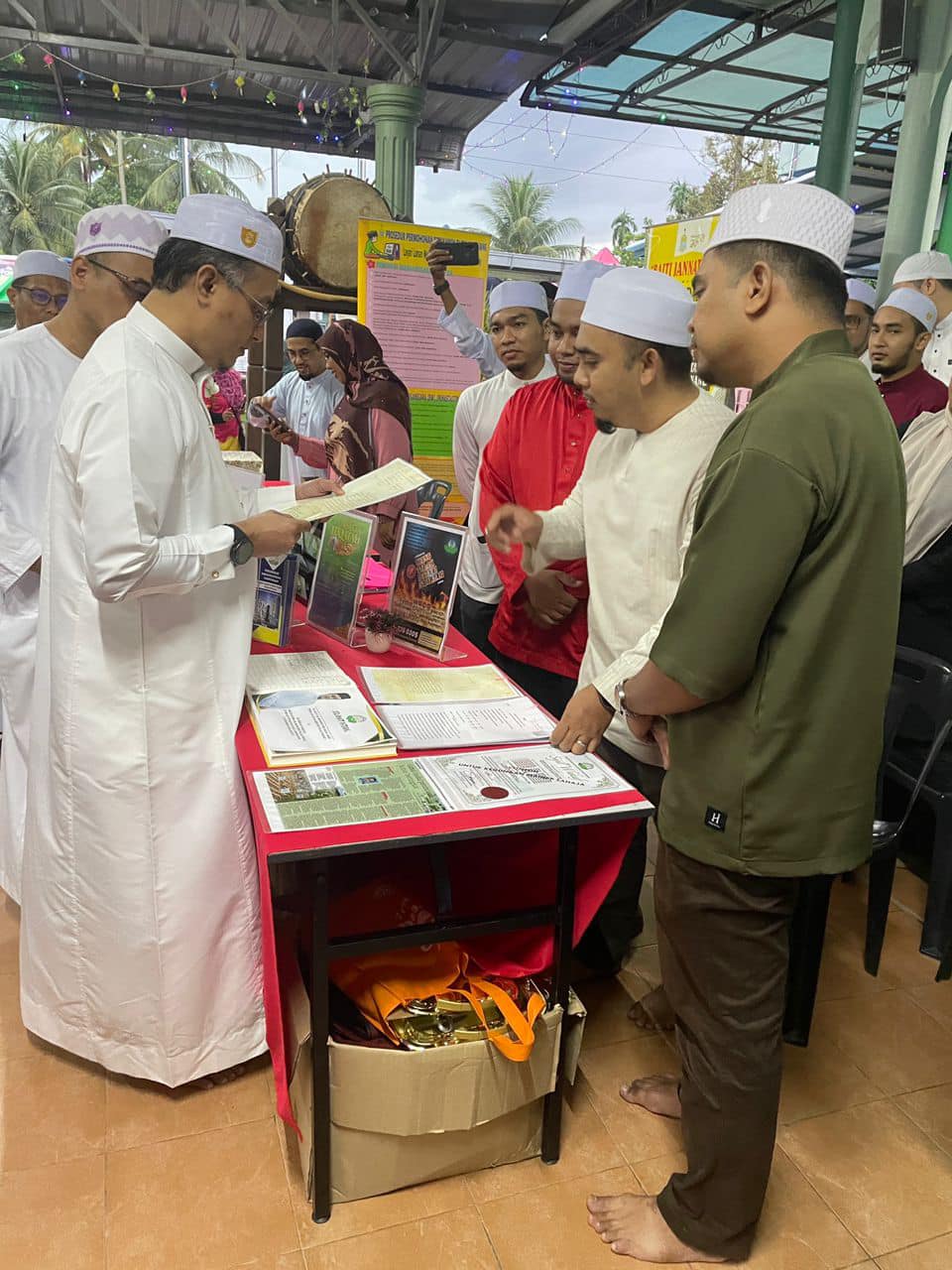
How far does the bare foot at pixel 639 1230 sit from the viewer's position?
162 centimetres

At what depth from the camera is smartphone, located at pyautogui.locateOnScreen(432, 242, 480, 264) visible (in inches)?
179

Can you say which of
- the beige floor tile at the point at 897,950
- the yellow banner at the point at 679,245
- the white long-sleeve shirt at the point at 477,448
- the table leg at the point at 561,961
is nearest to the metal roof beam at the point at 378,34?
the yellow banner at the point at 679,245

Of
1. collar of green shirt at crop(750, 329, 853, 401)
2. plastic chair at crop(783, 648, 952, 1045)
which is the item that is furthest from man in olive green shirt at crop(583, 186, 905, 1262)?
plastic chair at crop(783, 648, 952, 1045)

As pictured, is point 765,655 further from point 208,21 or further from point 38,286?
point 208,21

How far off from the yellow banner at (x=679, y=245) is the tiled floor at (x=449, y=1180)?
4618 millimetres

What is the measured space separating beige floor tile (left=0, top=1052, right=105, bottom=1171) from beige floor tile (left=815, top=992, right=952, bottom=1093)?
1.78 metres

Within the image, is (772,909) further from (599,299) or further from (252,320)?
(252,320)

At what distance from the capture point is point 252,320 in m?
1.83

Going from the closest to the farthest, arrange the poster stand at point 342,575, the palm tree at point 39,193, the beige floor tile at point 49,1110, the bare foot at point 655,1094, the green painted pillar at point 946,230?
the beige floor tile at point 49,1110 → the bare foot at point 655,1094 → the poster stand at point 342,575 → the green painted pillar at point 946,230 → the palm tree at point 39,193

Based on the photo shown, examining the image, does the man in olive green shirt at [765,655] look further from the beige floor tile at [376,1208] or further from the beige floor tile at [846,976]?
the beige floor tile at [846,976]

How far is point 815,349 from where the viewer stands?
4.13 ft

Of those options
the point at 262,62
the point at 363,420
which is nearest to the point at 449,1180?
the point at 363,420

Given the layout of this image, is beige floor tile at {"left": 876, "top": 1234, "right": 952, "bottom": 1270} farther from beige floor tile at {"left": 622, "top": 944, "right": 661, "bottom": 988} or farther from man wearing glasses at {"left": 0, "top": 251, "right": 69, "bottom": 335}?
man wearing glasses at {"left": 0, "top": 251, "right": 69, "bottom": 335}

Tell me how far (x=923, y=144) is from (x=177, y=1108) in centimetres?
539
